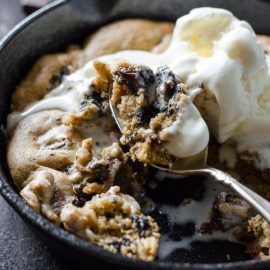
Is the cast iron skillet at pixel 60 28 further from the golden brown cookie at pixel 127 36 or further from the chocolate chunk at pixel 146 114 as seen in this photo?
the chocolate chunk at pixel 146 114

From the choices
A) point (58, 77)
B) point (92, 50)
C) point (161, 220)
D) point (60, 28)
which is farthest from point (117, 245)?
point (60, 28)

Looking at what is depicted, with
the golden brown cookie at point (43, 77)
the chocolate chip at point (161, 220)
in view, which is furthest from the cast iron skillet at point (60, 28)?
the chocolate chip at point (161, 220)

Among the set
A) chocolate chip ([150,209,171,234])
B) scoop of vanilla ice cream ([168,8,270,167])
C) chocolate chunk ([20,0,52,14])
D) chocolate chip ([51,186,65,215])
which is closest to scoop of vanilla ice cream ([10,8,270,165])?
scoop of vanilla ice cream ([168,8,270,167])

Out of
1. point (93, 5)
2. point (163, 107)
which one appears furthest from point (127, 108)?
point (93, 5)

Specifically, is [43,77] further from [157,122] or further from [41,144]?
[157,122]

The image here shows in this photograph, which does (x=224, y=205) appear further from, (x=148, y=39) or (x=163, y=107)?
(x=148, y=39)

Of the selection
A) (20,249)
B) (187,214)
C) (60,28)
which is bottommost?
(187,214)
